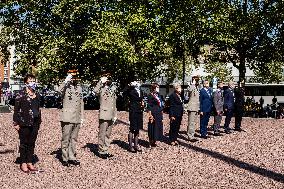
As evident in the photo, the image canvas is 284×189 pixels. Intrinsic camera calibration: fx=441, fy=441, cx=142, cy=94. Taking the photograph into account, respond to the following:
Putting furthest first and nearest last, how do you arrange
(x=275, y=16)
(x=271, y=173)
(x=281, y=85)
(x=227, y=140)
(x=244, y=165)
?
1. (x=281, y=85)
2. (x=275, y=16)
3. (x=227, y=140)
4. (x=244, y=165)
5. (x=271, y=173)

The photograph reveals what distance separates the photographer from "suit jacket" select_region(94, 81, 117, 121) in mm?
10461

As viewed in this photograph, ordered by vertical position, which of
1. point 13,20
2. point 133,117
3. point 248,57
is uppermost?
point 13,20

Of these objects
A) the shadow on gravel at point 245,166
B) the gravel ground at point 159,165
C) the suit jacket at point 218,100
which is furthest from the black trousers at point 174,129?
the suit jacket at point 218,100

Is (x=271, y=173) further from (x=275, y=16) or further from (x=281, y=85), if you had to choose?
(x=281, y=85)

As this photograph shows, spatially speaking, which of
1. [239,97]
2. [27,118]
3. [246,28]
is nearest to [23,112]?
[27,118]

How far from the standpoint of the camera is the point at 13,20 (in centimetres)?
3319

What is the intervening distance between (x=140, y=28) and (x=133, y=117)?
18.6m

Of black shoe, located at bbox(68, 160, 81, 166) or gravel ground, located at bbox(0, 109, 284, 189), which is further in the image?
black shoe, located at bbox(68, 160, 81, 166)

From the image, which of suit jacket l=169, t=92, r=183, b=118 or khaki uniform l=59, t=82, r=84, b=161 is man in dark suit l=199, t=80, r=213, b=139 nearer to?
suit jacket l=169, t=92, r=183, b=118

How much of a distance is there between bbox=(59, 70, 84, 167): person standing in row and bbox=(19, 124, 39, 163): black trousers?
0.70 m

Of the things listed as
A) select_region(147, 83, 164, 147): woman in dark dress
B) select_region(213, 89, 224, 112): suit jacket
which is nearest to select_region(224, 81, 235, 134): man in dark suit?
select_region(213, 89, 224, 112): suit jacket

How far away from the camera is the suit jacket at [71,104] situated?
30.8ft

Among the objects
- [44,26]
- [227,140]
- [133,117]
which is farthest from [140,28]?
[133,117]

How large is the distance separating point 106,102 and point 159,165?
1.97 m
